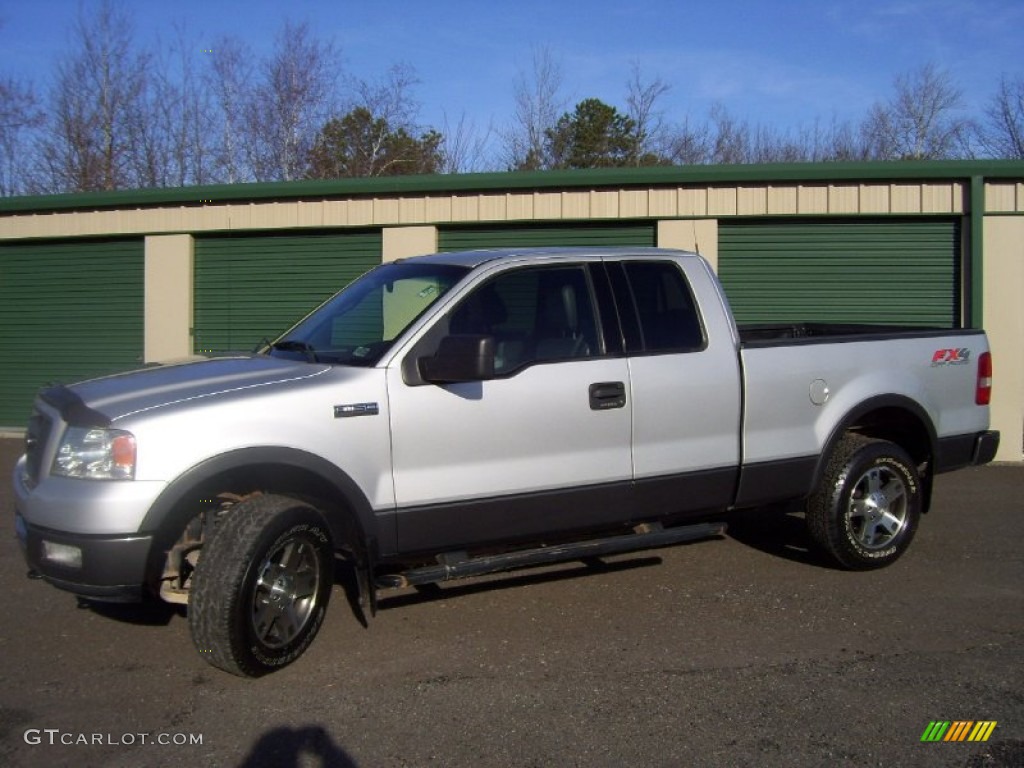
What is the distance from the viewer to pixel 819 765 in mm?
3705

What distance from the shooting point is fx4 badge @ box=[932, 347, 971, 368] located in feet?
21.1

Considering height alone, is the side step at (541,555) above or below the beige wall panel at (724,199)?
below

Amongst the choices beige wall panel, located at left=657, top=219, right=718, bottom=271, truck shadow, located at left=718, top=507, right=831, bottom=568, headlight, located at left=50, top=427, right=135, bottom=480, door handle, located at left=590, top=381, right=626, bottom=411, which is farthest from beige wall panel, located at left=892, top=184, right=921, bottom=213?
headlight, located at left=50, top=427, right=135, bottom=480

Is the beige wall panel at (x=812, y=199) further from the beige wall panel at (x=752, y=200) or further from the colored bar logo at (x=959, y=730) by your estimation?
the colored bar logo at (x=959, y=730)

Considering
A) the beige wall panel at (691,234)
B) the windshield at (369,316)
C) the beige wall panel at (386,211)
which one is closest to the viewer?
the windshield at (369,316)

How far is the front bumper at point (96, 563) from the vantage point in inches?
162

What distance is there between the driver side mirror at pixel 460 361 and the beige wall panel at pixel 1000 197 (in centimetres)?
821

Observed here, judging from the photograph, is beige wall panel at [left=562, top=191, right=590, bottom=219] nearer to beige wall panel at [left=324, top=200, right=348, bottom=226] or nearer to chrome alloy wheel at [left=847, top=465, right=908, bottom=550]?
beige wall panel at [left=324, top=200, right=348, bottom=226]

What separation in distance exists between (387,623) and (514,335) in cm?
173

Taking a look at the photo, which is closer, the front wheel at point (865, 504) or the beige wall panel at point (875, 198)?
the front wheel at point (865, 504)

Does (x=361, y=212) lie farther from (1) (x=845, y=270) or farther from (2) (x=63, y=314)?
(1) (x=845, y=270)

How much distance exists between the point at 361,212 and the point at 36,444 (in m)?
7.70

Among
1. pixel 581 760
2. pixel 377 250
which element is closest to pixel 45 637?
pixel 581 760

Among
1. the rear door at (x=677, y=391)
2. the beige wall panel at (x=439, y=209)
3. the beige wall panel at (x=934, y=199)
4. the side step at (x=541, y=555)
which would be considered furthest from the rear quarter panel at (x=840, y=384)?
the beige wall panel at (x=439, y=209)
